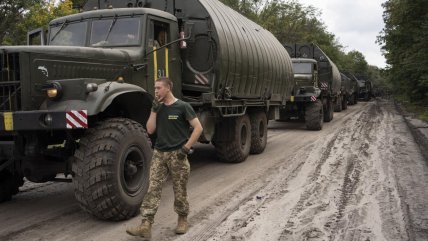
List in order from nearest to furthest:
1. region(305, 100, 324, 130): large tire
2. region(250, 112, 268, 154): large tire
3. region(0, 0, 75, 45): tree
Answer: region(250, 112, 268, 154): large tire → region(305, 100, 324, 130): large tire → region(0, 0, 75, 45): tree

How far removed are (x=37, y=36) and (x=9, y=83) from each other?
2.48 metres

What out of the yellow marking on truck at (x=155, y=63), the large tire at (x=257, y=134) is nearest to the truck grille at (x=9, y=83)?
the yellow marking on truck at (x=155, y=63)

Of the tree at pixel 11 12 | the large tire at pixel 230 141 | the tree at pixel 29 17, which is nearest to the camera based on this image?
the large tire at pixel 230 141

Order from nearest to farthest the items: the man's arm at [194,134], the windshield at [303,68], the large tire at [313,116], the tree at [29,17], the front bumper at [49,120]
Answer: the man's arm at [194,134]
the front bumper at [49,120]
the large tire at [313,116]
the windshield at [303,68]
the tree at [29,17]

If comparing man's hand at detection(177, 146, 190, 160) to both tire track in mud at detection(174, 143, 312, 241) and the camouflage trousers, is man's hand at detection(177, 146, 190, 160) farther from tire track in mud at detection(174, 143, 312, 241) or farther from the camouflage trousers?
tire track in mud at detection(174, 143, 312, 241)

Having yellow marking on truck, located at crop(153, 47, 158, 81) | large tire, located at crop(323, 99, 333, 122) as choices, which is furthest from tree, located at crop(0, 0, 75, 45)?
yellow marking on truck, located at crop(153, 47, 158, 81)

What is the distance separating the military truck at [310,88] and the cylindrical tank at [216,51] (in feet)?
20.1

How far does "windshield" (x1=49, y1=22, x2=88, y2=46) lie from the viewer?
6.88 metres

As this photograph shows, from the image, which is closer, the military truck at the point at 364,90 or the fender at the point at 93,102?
the fender at the point at 93,102

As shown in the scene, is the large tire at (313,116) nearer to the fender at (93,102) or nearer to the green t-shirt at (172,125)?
the fender at (93,102)

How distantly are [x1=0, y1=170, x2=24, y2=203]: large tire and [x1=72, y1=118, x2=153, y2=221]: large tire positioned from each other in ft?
5.56

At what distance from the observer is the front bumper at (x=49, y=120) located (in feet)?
15.8

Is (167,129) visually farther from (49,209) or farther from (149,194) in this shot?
(49,209)

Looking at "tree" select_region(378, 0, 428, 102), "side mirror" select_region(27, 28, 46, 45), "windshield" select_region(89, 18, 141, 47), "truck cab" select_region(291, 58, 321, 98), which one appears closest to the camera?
"windshield" select_region(89, 18, 141, 47)
